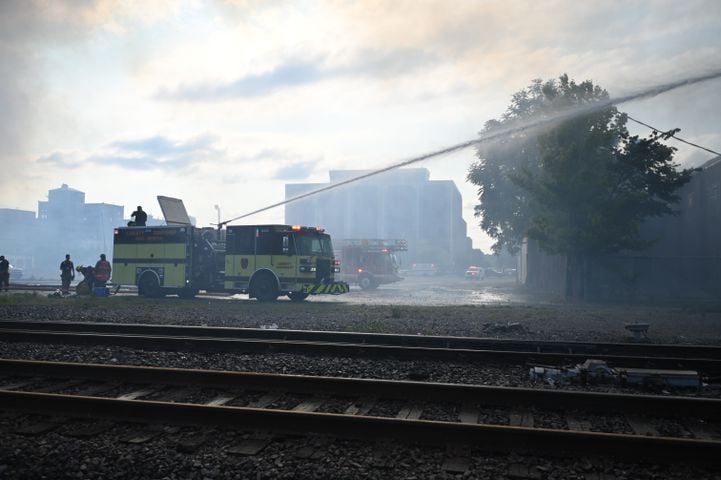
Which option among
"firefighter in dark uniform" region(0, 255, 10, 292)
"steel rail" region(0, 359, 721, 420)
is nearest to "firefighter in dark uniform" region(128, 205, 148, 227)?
"firefighter in dark uniform" region(0, 255, 10, 292)

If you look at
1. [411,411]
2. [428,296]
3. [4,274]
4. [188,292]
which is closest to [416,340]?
[411,411]

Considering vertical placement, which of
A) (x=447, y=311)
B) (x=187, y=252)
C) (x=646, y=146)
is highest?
(x=646, y=146)

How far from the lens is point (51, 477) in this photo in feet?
13.7

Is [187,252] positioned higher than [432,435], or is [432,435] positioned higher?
[187,252]

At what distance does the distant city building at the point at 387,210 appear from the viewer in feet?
312

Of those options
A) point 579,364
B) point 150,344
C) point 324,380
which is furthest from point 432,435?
point 150,344

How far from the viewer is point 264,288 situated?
20.0 metres

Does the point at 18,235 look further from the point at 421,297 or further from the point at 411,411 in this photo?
the point at 411,411

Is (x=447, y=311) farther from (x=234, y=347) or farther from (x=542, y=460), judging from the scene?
(x=542, y=460)

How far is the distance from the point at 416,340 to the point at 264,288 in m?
11.2

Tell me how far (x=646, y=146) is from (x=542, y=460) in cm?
2248

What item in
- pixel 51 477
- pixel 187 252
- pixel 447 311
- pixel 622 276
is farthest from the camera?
pixel 622 276

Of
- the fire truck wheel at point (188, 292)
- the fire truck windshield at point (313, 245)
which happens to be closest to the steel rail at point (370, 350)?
the fire truck windshield at point (313, 245)

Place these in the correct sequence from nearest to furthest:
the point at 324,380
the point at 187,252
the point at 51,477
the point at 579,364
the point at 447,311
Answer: the point at 51,477 < the point at 324,380 < the point at 579,364 < the point at 447,311 < the point at 187,252
